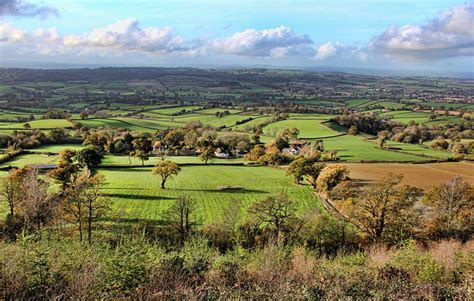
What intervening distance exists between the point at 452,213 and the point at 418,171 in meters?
25.1

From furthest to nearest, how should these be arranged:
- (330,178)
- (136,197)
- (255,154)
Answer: (255,154) → (330,178) → (136,197)

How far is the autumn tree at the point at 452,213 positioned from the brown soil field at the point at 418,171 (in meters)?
13.8

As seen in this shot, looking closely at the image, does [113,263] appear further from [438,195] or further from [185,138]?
[185,138]

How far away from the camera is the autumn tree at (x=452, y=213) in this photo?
2605 cm

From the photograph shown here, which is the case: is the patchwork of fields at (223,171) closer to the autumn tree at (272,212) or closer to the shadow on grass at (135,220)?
the shadow on grass at (135,220)

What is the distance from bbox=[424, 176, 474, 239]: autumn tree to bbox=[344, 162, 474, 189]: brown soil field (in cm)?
1377

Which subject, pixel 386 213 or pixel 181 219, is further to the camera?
pixel 181 219

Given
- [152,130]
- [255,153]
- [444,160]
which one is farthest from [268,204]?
[152,130]

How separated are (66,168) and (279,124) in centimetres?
6133

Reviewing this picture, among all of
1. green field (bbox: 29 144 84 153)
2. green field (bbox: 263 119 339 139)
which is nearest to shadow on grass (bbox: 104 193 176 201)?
green field (bbox: 29 144 84 153)

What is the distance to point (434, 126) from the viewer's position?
86562mm

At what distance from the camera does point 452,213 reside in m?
27.0

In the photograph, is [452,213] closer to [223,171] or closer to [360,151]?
[223,171]

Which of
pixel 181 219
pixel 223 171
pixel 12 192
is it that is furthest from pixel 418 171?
pixel 12 192
